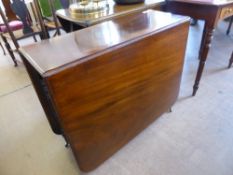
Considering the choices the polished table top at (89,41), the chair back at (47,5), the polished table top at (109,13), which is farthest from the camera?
the chair back at (47,5)

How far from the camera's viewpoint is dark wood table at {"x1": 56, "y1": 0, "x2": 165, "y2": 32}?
1172 millimetres

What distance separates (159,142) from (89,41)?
34.9 inches

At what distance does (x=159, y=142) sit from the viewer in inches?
53.0

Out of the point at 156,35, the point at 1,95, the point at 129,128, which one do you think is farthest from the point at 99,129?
the point at 1,95

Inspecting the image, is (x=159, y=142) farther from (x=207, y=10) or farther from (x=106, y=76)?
(x=207, y=10)

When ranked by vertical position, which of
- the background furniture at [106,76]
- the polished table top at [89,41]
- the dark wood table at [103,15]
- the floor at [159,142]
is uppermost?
the dark wood table at [103,15]

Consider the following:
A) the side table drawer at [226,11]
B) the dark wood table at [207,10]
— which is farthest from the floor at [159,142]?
the side table drawer at [226,11]

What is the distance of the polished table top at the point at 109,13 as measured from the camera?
1.17m

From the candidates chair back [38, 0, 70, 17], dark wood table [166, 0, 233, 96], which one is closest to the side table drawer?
dark wood table [166, 0, 233, 96]

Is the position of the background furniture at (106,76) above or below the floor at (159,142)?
above

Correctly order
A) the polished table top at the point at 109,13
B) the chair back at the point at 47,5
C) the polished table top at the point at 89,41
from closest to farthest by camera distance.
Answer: the polished table top at the point at 89,41 < the polished table top at the point at 109,13 < the chair back at the point at 47,5

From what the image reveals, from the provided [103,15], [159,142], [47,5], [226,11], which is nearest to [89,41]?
[103,15]

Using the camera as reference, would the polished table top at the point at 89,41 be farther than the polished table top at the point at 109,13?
No

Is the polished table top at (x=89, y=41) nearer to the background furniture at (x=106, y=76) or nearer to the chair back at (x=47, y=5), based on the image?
the background furniture at (x=106, y=76)
